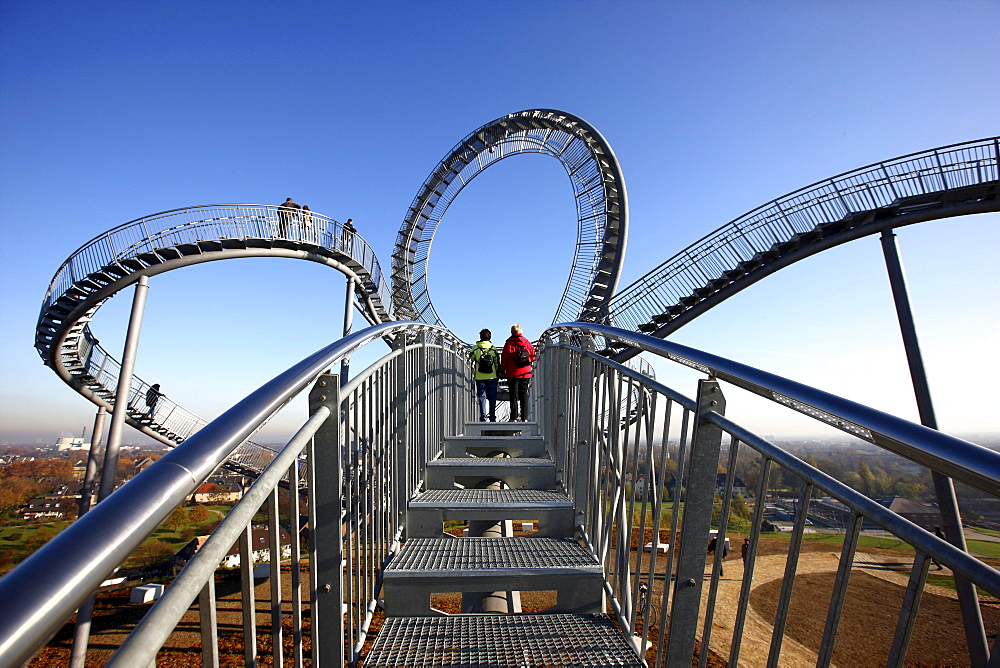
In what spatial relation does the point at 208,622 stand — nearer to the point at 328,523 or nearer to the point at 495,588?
the point at 328,523

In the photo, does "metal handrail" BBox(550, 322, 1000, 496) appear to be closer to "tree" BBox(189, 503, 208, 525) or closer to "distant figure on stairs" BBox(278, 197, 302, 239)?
"tree" BBox(189, 503, 208, 525)

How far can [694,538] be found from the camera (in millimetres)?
1940

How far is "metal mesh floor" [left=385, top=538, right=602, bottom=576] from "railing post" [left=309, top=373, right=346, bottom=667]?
0.67 metres

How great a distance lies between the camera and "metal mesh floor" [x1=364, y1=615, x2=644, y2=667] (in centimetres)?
221

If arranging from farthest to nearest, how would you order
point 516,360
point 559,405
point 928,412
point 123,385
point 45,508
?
point 45,508 < point 123,385 < point 928,412 < point 516,360 < point 559,405

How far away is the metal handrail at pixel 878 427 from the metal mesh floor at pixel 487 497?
80.1 inches

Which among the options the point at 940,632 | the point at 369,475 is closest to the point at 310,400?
the point at 369,475

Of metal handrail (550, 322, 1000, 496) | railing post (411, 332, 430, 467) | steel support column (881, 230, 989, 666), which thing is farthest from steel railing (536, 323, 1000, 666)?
steel support column (881, 230, 989, 666)

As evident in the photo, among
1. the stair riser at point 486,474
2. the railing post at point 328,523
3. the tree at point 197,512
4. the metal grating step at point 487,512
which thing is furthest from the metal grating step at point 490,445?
the railing post at point 328,523

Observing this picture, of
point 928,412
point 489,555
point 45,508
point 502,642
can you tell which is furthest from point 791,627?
point 45,508

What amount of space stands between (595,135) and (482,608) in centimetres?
1606

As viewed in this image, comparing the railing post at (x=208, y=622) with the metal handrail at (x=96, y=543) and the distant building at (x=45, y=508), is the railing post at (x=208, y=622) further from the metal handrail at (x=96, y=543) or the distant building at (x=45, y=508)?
the distant building at (x=45, y=508)

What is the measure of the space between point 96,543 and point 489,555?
2.59 meters

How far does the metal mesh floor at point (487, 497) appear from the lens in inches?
135
